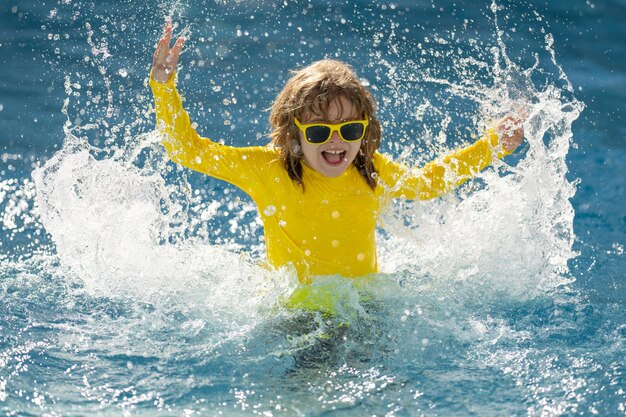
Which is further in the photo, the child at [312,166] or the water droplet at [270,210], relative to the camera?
the water droplet at [270,210]

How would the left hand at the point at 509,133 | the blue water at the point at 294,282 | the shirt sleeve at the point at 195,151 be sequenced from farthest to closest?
the left hand at the point at 509,133 → the shirt sleeve at the point at 195,151 → the blue water at the point at 294,282

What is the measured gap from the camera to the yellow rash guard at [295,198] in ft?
10.3

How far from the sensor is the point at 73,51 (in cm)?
651

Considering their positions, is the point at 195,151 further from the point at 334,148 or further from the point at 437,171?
the point at 437,171

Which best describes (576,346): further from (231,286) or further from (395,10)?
(395,10)

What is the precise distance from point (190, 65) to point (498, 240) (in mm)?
3339

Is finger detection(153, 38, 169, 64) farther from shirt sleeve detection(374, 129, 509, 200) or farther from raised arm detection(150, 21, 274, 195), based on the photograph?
shirt sleeve detection(374, 129, 509, 200)

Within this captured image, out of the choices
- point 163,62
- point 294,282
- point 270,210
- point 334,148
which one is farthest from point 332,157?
point 163,62

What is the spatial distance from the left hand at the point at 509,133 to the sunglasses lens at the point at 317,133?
2.55ft

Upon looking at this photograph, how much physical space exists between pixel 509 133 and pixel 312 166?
80cm

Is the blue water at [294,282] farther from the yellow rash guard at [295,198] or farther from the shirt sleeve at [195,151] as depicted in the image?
the shirt sleeve at [195,151]

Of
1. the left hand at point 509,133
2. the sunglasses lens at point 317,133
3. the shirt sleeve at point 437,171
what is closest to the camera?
the sunglasses lens at point 317,133

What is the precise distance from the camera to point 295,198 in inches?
126

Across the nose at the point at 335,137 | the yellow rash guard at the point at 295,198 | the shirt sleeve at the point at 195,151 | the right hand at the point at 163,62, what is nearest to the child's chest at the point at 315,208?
the yellow rash guard at the point at 295,198
